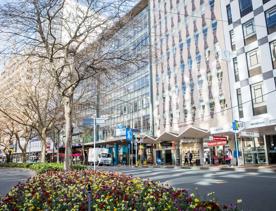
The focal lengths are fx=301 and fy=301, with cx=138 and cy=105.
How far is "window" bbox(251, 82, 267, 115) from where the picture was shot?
2711 cm

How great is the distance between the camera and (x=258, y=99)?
90.6 ft

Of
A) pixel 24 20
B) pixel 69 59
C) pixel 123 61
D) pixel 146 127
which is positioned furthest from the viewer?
pixel 146 127

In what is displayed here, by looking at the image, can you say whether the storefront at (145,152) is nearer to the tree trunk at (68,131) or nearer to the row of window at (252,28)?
the row of window at (252,28)

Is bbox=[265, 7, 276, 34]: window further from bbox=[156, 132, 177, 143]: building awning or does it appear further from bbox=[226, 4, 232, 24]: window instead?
bbox=[156, 132, 177, 143]: building awning

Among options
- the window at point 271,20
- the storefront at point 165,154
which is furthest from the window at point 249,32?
the storefront at point 165,154

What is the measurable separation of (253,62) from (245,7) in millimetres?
5711

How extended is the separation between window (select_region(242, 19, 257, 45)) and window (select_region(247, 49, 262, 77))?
1.16 meters

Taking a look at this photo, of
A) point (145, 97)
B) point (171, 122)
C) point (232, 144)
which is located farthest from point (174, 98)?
point (232, 144)

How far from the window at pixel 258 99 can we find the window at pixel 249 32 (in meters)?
4.41

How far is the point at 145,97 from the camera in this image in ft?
164

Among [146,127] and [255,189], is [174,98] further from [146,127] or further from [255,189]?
[255,189]

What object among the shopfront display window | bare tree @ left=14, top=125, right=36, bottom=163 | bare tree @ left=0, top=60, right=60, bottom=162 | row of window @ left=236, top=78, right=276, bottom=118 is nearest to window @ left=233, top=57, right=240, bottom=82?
row of window @ left=236, top=78, right=276, bottom=118

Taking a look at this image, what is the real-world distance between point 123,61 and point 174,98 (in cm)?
2885

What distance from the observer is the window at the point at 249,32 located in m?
28.4
